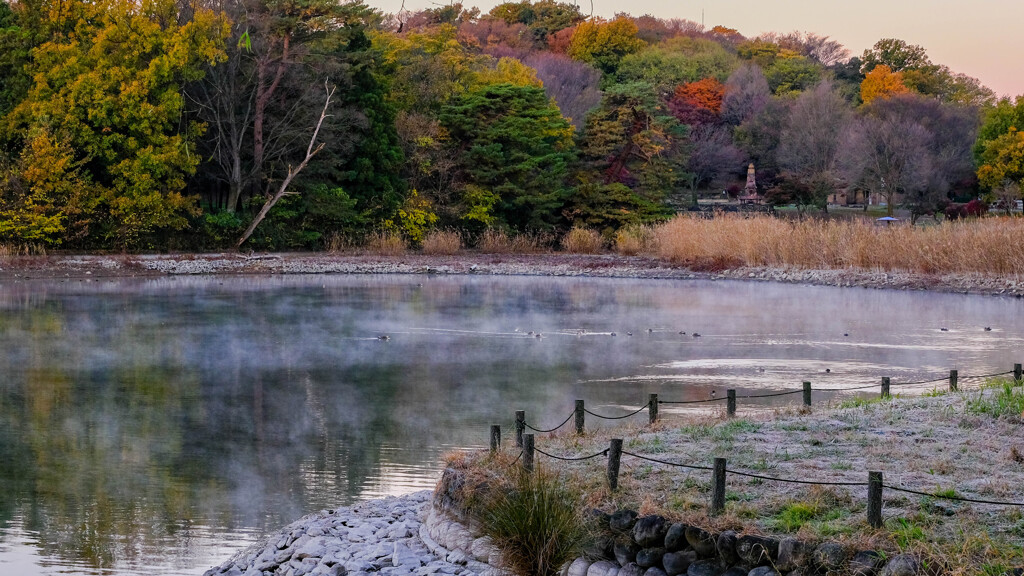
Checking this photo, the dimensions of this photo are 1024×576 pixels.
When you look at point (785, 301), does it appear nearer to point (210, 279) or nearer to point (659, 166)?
point (210, 279)

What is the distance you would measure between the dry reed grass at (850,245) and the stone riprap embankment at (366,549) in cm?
2299

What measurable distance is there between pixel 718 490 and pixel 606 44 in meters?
71.3

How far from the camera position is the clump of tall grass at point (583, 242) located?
4062cm

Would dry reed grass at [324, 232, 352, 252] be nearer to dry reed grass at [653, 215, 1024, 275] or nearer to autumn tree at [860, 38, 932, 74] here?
dry reed grass at [653, 215, 1024, 275]

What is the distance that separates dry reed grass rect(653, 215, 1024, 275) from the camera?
27.3 m

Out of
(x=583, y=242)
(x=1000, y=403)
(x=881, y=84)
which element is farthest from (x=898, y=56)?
(x=1000, y=403)

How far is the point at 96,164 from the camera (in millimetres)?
35406

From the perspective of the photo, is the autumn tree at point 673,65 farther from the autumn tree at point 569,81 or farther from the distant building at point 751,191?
the distant building at point 751,191

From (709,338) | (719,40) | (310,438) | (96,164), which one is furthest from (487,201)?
(719,40)

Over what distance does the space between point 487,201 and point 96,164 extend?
1397cm

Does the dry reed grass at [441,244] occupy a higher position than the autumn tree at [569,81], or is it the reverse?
the autumn tree at [569,81]

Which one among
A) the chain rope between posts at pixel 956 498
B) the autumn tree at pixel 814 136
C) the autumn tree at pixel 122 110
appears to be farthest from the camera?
the autumn tree at pixel 814 136

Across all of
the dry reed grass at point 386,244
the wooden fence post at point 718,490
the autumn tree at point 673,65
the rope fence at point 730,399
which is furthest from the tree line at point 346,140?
the wooden fence post at point 718,490

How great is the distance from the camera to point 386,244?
38.1 m
